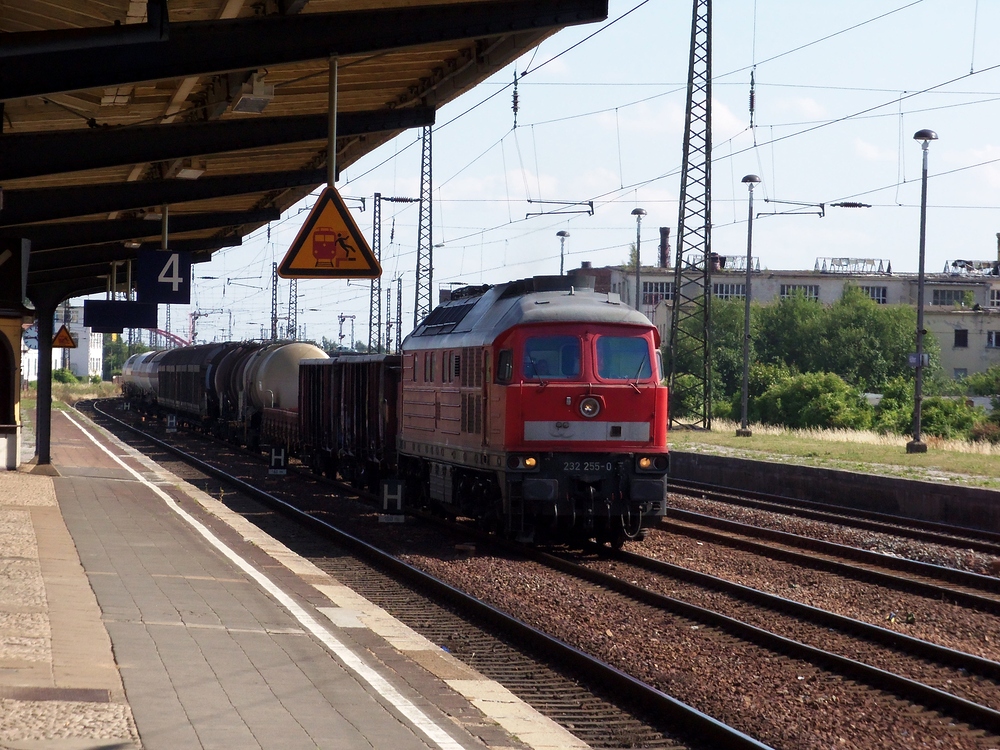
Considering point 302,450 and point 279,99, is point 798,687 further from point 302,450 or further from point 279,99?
point 302,450

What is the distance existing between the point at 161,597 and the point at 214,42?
4.81 metres

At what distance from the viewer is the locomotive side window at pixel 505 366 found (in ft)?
51.7

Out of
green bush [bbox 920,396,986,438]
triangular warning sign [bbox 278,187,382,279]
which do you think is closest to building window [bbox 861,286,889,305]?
green bush [bbox 920,396,986,438]

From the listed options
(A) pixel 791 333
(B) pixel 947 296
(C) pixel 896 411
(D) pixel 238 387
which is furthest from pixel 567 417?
(B) pixel 947 296

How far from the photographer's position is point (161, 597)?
10609 millimetres

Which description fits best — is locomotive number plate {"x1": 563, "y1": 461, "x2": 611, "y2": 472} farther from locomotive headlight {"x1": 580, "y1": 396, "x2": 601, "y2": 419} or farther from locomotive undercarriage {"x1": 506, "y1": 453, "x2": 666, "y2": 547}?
locomotive headlight {"x1": 580, "y1": 396, "x2": 601, "y2": 419}

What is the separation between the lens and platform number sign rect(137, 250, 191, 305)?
1825 cm

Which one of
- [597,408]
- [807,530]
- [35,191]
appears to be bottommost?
[807,530]

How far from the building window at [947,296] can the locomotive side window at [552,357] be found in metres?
79.1

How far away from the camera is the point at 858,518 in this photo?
21844 millimetres

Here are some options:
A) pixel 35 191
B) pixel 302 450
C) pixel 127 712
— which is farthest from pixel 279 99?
pixel 302 450

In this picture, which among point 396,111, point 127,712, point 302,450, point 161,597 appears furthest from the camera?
point 302,450

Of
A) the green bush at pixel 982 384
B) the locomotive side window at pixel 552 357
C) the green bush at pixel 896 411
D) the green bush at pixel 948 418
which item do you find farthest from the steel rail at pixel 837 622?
the green bush at pixel 982 384

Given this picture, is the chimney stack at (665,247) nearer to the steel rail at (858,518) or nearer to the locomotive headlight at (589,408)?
the steel rail at (858,518)
